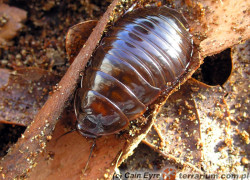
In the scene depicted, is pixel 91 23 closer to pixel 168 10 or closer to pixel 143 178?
pixel 168 10

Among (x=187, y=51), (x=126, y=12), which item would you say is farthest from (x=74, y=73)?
(x=187, y=51)

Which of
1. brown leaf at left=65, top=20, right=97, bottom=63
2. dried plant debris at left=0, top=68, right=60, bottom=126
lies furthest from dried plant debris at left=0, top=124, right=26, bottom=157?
brown leaf at left=65, top=20, right=97, bottom=63

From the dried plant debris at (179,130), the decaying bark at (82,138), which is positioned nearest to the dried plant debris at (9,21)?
the decaying bark at (82,138)

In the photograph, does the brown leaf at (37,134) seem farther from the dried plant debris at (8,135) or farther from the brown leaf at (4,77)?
the brown leaf at (4,77)

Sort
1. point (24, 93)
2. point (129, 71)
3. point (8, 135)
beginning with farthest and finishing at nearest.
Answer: point (8, 135) → point (24, 93) → point (129, 71)

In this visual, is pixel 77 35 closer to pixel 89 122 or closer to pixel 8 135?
pixel 89 122

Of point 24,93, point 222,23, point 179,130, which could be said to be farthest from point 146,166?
point 222,23
